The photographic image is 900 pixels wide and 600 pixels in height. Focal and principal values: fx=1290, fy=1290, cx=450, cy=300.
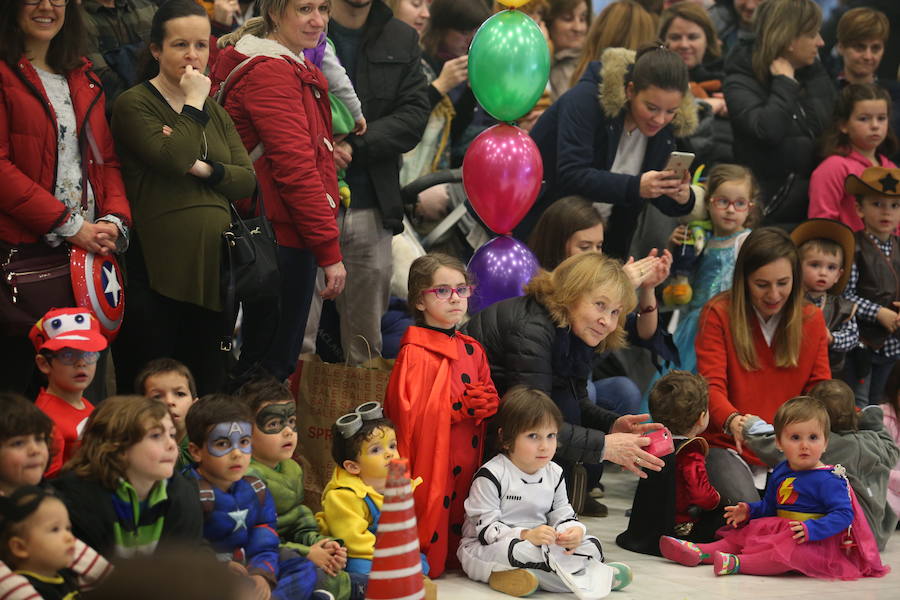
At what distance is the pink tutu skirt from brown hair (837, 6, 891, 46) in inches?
149

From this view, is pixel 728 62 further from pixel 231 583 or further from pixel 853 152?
pixel 231 583

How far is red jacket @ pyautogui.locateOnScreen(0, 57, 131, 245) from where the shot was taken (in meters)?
4.39

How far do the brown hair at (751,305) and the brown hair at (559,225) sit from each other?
28.1 inches

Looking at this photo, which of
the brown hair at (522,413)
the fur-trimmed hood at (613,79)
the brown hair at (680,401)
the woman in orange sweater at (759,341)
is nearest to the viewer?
the brown hair at (522,413)

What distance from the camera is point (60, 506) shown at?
3514 millimetres

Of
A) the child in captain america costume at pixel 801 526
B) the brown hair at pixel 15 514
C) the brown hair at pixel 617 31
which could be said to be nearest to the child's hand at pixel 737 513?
the child in captain america costume at pixel 801 526

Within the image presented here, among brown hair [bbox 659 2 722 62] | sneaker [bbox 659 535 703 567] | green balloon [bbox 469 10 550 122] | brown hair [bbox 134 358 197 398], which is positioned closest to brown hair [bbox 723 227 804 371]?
sneaker [bbox 659 535 703 567]

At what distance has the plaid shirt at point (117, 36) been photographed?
5.64m

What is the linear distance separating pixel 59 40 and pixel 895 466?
4.18 meters

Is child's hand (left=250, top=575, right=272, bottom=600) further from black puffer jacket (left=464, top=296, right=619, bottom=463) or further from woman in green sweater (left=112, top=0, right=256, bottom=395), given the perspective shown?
black puffer jacket (left=464, top=296, right=619, bottom=463)

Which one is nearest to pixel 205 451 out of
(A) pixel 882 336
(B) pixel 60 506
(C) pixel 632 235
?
(B) pixel 60 506

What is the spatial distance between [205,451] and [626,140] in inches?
129

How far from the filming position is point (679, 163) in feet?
20.6

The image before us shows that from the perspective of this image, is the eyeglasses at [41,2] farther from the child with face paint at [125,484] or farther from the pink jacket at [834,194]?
the pink jacket at [834,194]
